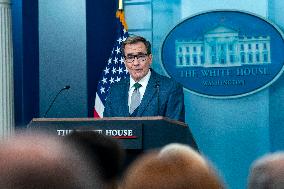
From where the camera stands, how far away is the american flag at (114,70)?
7.29 m

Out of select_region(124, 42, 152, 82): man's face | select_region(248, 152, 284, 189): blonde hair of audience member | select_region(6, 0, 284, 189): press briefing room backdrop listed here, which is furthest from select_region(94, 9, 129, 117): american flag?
select_region(248, 152, 284, 189): blonde hair of audience member

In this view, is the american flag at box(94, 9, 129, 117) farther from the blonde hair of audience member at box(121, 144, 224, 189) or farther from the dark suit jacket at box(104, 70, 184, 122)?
the blonde hair of audience member at box(121, 144, 224, 189)

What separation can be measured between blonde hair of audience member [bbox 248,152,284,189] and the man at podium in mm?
3120

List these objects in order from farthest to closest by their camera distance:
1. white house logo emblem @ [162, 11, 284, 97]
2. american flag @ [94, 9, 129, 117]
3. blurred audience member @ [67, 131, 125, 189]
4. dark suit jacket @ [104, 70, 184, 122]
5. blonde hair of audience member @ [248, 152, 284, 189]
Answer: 1. american flag @ [94, 9, 129, 117]
2. white house logo emblem @ [162, 11, 284, 97]
3. dark suit jacket @ [104, 70, 184, 122]
4. blurred audience member @ [67, 131, 125, 189]
5. blonde hair of audience member @ [248, 152, 284, 189]

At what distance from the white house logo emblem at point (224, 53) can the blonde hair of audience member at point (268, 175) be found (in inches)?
221

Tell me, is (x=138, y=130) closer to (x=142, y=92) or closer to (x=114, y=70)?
(x=142, y=92)

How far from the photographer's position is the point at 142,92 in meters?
5.00

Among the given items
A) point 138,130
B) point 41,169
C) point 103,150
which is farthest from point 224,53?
point 41,169

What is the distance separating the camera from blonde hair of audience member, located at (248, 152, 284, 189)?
1.40 metres

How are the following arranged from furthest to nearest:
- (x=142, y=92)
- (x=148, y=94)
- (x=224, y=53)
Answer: (x=224, y=53), (x=142, y=92), (x=148, y=94)

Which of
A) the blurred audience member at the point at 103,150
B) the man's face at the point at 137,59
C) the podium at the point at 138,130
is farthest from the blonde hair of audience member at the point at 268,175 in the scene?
the man's face at the point at 137,59

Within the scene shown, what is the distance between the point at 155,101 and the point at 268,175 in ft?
10.8

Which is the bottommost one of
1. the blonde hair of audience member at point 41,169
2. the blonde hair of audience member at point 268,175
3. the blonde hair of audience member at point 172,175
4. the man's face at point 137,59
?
the blonde hair of audience member at point 268,175

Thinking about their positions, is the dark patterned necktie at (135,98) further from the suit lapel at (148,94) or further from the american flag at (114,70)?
the american flag at (114,70)
